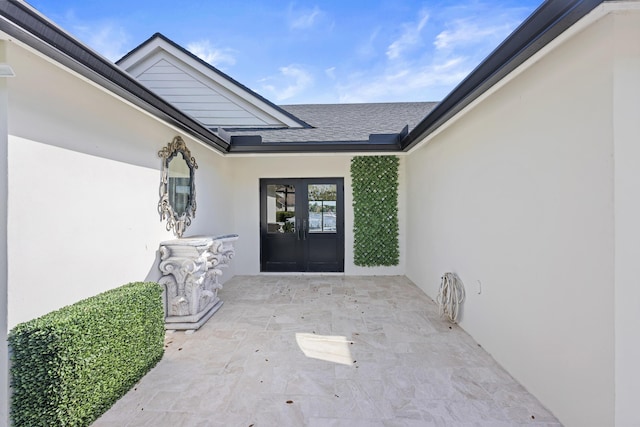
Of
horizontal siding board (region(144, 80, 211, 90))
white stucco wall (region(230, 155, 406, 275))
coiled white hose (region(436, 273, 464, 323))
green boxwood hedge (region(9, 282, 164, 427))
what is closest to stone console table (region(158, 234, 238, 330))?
green boxwood hedge (region(9, 282, 164, 427))

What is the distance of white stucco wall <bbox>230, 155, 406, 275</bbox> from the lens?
687 centimetres

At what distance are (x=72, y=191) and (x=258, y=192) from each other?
455cm

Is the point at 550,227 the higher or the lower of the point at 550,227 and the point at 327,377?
the higher

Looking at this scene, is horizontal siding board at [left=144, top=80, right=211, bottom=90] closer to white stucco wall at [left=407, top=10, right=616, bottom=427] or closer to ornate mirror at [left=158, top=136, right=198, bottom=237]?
ornate mirror at [left=158, top=136, right=198, bottom=237]

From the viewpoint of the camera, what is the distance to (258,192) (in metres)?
6.96

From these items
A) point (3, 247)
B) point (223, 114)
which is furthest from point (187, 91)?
point (3, 247)

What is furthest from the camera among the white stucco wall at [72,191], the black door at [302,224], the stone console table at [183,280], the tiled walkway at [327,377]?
the black door at [302,224]

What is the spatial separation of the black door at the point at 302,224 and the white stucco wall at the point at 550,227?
3.58m

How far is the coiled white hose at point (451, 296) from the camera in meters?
3.92

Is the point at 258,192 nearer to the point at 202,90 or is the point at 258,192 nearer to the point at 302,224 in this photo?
the point at 302,224

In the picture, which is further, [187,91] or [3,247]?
[187,91]

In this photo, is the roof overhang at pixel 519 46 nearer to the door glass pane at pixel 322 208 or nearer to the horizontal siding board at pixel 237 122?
the door glass pane at pixel 322 208

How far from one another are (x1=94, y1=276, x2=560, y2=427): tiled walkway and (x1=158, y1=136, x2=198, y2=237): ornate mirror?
166cm

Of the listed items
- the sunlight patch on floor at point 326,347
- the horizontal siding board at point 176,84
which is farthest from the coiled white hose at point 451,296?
the horizontal siding board at point 176,84
